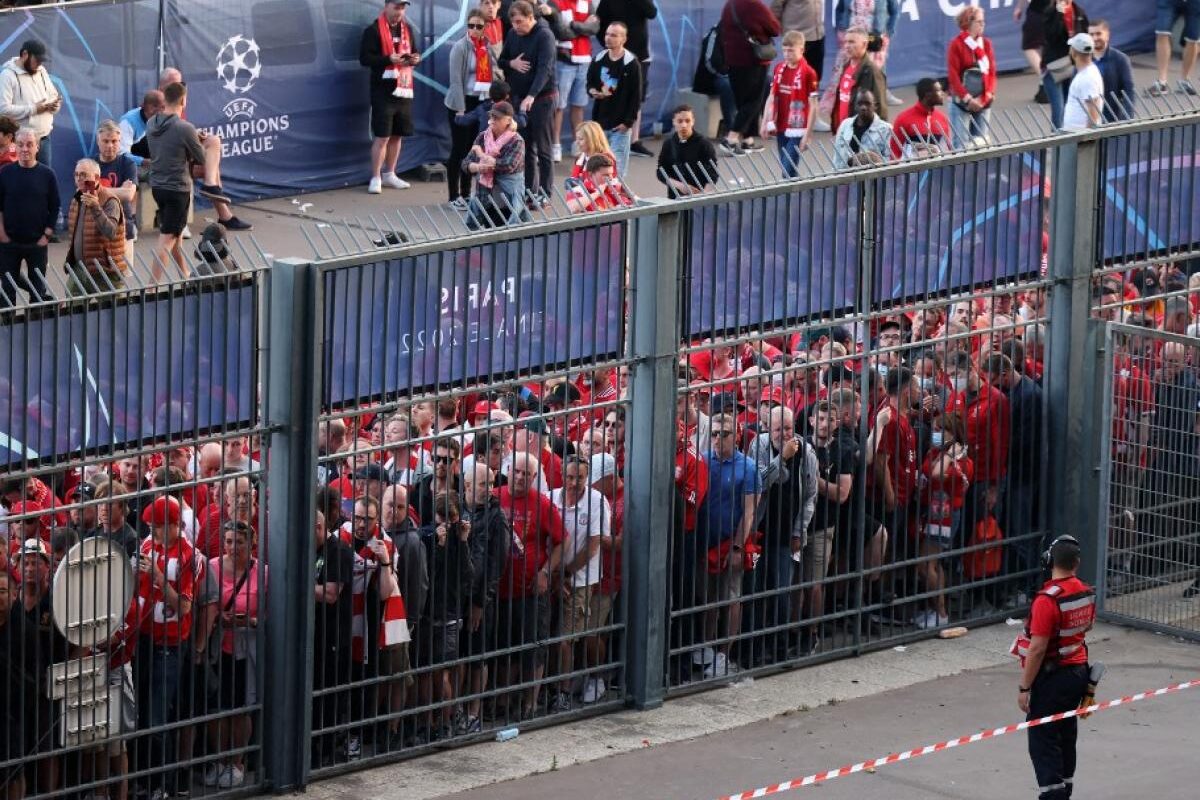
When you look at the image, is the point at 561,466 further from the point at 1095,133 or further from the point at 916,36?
the point at 916,36

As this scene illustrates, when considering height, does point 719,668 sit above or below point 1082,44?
below

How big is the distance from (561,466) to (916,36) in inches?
634

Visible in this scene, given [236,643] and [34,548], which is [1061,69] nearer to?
[236,643]

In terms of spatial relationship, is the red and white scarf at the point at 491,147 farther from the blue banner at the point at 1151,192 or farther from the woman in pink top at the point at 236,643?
the woman in pink top at the point at 236,643

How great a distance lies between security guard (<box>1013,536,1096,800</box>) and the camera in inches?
431

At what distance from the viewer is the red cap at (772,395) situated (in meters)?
13.2

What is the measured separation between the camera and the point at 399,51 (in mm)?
22766

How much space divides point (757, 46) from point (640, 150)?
5.16ft

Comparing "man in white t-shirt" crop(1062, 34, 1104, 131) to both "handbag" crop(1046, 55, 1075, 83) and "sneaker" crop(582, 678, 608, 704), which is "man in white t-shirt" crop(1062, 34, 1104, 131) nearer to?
"handbag" crop(1046, 55, 1075, 83)

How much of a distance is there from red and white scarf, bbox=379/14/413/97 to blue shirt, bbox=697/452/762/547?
34.3ft

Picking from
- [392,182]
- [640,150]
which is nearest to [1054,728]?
[392,182]

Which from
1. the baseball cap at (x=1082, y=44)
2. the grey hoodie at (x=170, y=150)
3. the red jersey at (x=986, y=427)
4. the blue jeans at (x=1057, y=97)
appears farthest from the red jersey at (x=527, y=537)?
the blue jeans at (x=1057, y=97)

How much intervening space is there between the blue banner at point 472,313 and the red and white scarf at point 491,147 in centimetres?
749

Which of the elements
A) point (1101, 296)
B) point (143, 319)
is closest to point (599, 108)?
point (1101, 296)
